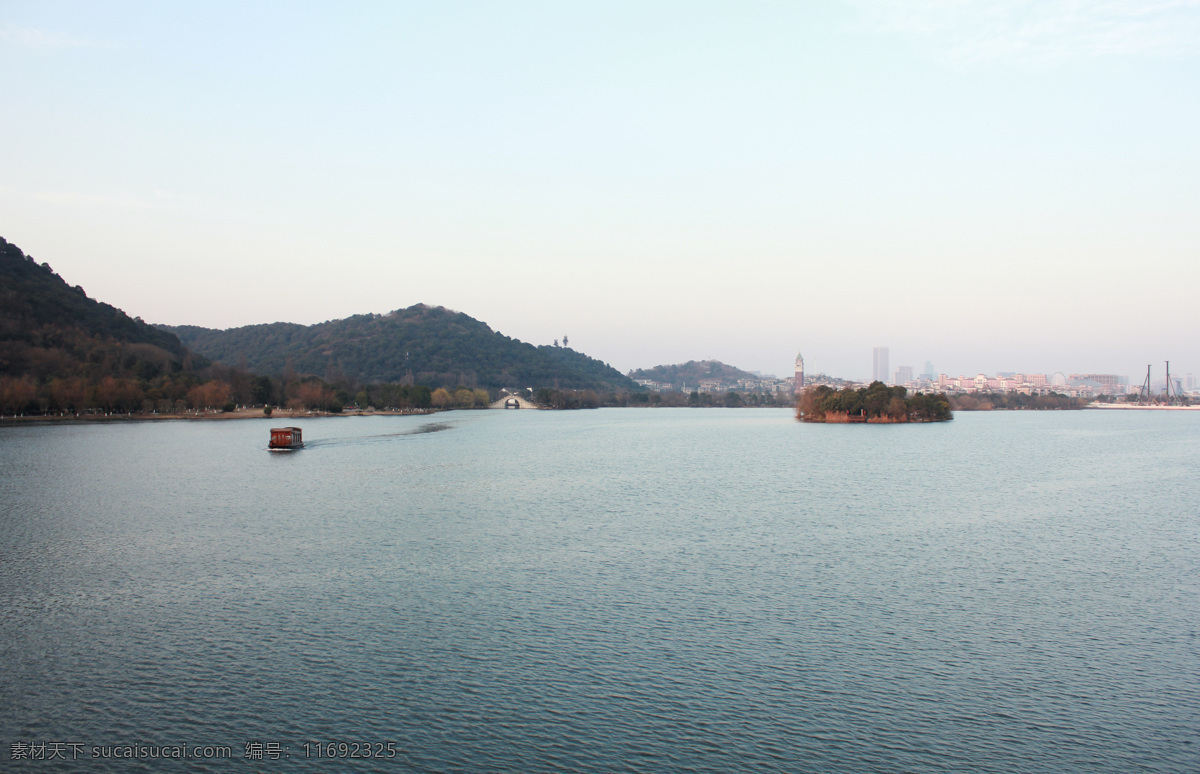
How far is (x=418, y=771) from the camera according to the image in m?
12.2

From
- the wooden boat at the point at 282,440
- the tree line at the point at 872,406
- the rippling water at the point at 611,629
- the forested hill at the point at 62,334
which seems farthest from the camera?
the tree line at the point at 872,406

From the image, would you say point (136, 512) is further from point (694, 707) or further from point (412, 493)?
point (694, 707)

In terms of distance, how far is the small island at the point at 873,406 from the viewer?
122250 mm

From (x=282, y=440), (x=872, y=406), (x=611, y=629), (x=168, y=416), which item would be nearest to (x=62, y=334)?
(x=168, y=416)

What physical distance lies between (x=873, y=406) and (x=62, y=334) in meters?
134

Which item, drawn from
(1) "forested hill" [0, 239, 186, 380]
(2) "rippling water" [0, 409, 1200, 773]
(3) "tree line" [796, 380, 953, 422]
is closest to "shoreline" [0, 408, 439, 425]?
(1) "forested hill" [0, 239, 186, 380]

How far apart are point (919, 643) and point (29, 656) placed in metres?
19.9

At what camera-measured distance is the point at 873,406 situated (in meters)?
122

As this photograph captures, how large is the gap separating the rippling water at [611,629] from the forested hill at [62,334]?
314ft

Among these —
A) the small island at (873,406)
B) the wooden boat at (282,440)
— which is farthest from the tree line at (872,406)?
the wooden boat at (282,440)

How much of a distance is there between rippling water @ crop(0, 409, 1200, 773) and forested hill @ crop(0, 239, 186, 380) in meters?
95.6

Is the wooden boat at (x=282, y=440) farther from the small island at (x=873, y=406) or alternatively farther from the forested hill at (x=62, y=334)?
the small island at (x=873, y=406)

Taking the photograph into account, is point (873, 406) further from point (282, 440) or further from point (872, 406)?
point (282, 440)

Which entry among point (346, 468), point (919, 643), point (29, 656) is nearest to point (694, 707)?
point (919, 643)
